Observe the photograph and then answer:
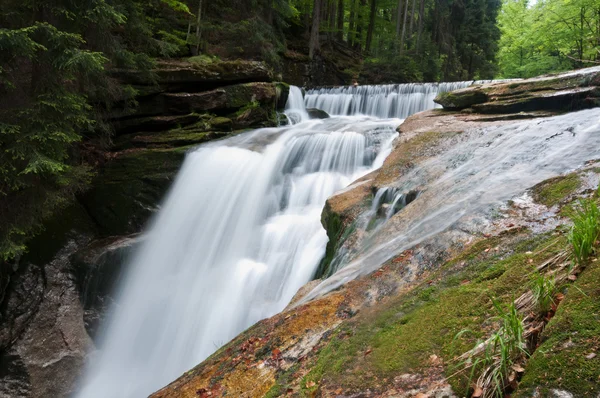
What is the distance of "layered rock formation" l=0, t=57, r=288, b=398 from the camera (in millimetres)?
7480

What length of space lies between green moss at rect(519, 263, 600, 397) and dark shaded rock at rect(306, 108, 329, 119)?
1382cm

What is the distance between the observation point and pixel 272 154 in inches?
399

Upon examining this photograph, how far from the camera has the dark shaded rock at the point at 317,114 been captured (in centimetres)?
1509

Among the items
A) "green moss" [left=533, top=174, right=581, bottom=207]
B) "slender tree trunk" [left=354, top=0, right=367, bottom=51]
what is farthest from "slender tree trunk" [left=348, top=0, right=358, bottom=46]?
"green moss" [left=533, top=174, right=581, bottom=207]

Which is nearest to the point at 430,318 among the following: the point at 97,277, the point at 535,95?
the point at 535,95

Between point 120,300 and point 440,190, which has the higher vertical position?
point 440,190

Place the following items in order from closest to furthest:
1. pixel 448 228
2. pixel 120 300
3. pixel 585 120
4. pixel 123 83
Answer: pixel 448 228 → pixel 585 120 → pixel 120 300 → pixel 123 83

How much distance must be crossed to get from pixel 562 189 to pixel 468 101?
6.07 meters

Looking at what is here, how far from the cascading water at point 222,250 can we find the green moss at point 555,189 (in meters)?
3.96

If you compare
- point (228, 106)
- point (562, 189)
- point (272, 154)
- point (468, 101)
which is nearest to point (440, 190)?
point (562, 189)

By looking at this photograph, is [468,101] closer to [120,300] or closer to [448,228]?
[448,228]

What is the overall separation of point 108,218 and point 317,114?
30.1ft

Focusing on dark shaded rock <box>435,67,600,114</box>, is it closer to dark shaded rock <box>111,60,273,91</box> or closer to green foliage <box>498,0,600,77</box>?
green foliage <box>498,0,600,77</box>

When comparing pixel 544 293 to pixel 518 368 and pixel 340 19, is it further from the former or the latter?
pixel 340 19
